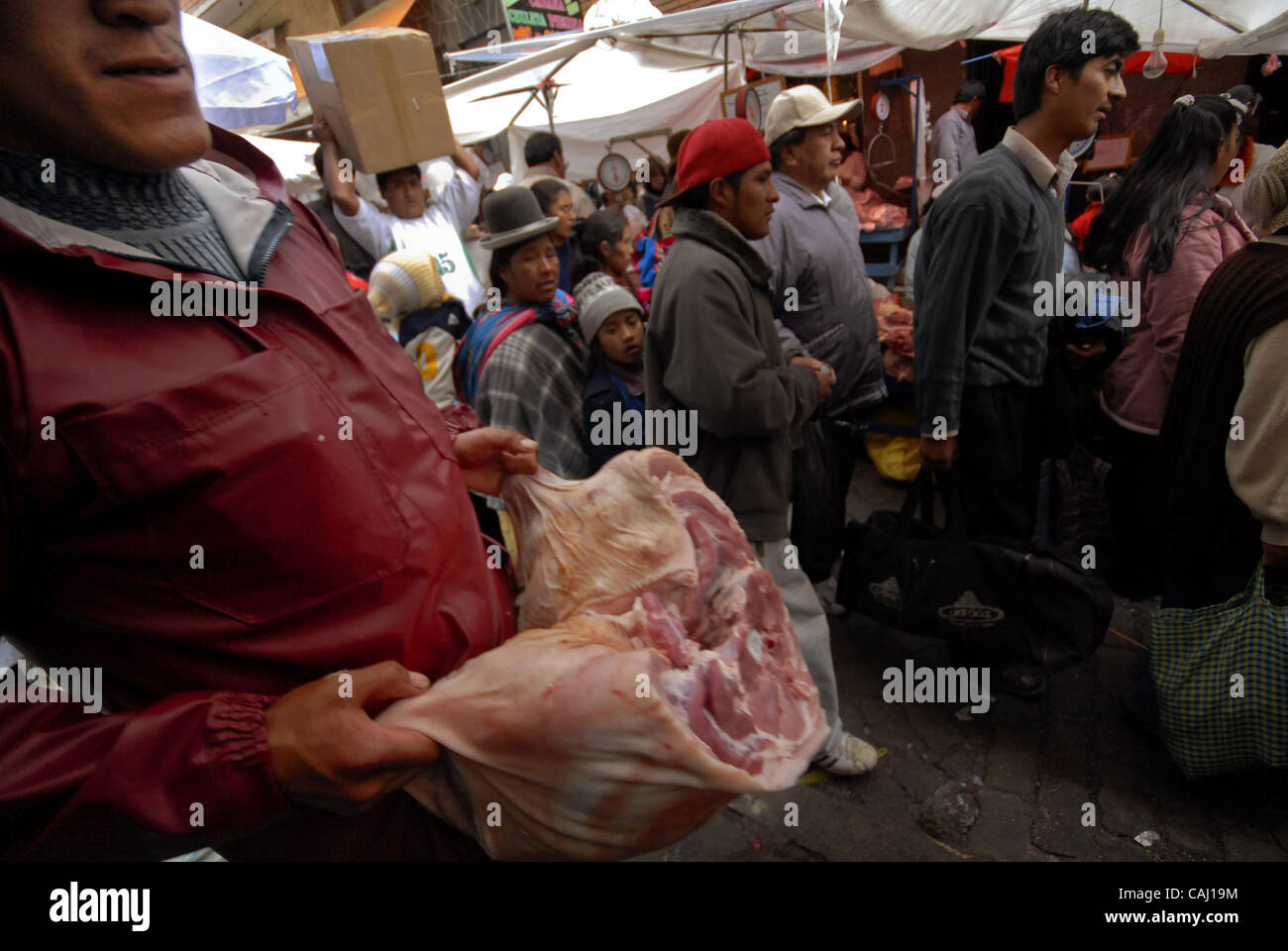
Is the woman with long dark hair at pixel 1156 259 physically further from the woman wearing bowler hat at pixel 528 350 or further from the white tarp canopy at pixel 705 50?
the woman wearing bowler hat at pixel 528 350

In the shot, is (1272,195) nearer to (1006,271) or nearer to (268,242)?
(1006,271)

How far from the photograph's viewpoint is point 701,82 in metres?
9.75

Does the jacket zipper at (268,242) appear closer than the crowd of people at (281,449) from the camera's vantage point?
No

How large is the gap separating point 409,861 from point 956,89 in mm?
10402

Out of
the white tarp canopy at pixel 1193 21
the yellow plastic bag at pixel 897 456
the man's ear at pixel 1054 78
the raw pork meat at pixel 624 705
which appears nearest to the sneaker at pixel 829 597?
the yellow plastic bag at pixel 897 456

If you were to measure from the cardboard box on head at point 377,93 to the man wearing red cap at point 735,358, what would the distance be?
1.66 m

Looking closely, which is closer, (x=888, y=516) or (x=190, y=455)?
(x=190, y=455)

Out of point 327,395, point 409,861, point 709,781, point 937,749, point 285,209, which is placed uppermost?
point 285,209

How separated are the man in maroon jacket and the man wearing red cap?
160 cm

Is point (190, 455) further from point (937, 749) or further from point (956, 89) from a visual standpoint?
point (956, 89)

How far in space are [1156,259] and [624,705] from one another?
12.2ft

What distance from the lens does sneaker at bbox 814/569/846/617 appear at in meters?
4.12

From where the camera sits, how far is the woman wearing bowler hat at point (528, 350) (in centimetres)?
299

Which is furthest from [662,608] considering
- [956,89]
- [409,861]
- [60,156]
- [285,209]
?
[956,89]
